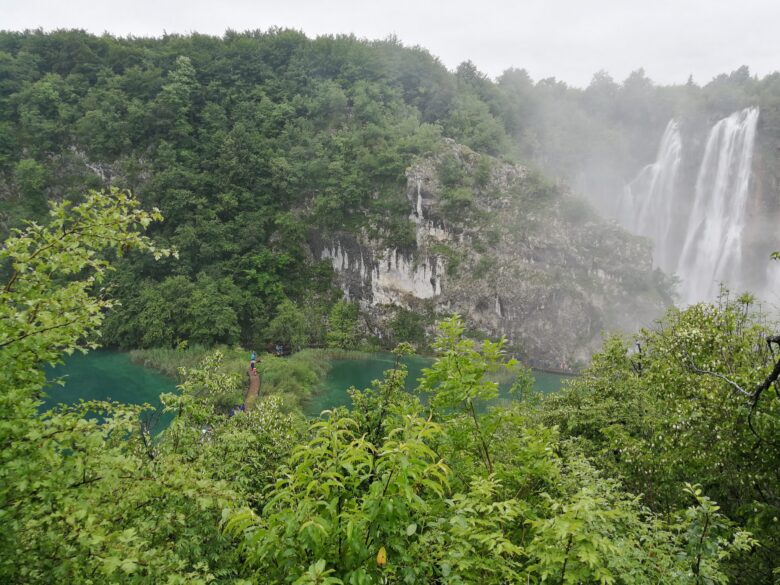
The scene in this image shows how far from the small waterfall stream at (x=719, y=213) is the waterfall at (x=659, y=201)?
2.36 meters

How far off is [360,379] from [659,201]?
137 feet

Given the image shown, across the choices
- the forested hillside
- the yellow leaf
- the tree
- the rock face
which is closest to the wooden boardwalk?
the forested hillside

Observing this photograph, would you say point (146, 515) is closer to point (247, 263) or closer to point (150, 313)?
point (150, 313)

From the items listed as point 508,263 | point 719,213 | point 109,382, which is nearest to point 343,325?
point 508,263

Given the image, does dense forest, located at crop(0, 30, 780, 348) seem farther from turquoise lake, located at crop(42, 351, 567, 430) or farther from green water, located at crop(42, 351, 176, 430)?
turquoise lake, located at crop(42, 351, 567, 430)

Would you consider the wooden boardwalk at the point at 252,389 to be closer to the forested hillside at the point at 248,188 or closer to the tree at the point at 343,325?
the forested hillside at the point at 248,188

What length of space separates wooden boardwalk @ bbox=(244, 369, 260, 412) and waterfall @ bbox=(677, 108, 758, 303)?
1617 inches

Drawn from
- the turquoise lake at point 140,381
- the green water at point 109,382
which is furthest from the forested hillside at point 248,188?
the turquoise lake at point 140,381

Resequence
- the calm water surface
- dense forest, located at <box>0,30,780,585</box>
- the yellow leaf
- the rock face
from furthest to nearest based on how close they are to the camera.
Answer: the rock face → the calm water surface → dense forest, located at <box>0,30,780,585</box> → the yellow leaf

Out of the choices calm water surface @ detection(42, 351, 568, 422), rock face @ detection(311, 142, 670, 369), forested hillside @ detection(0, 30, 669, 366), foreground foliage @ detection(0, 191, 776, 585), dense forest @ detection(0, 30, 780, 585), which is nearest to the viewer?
foreground foliage @ detection(0, 191, 776, 585)

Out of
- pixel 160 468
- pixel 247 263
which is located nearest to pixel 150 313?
pixel 247 263

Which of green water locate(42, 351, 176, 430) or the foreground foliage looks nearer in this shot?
the foreground foliage

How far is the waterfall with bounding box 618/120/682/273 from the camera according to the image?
4831 centimetres

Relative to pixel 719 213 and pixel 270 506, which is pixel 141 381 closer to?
pixel 270 506
